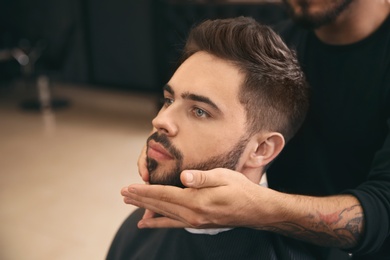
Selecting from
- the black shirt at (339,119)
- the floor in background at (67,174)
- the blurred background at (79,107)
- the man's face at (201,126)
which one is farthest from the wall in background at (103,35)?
the man's face at (201,126)

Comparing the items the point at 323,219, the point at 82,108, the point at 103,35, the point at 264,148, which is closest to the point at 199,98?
the point at 264,148

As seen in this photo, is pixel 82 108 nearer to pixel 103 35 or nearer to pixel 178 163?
pixel 103 35

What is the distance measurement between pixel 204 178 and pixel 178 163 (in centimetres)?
21

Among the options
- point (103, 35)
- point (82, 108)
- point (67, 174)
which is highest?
point (103, 35)

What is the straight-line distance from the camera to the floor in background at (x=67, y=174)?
2439 mm

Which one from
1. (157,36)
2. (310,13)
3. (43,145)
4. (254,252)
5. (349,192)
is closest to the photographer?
(349,192)

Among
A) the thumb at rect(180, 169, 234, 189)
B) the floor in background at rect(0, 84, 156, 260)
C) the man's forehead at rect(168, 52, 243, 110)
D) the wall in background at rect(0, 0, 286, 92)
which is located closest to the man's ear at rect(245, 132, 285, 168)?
the man's forehead at rect(168, 52, 243, 110)

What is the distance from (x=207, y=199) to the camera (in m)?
0.83

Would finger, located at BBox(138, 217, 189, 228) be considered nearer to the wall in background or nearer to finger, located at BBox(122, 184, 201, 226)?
finger, located at BBox(122, 184, 201, 226)

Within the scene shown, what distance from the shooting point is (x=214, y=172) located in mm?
838

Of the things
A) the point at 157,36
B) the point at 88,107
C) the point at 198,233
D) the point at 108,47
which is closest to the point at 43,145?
the point at 88,107

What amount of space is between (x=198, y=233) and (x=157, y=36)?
372 centimetres

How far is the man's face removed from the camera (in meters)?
1.00

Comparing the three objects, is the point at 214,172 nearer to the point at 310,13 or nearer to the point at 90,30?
the point at 310,13
